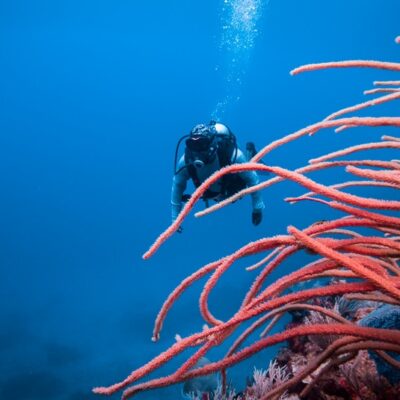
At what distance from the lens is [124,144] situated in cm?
11338

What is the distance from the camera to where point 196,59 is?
94125 millimetres

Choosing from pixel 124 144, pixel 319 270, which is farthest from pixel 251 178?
pixel 124 144

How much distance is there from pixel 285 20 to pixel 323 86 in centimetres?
3249

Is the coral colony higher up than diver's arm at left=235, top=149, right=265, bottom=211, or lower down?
lower down

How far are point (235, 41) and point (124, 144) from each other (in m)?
45.5

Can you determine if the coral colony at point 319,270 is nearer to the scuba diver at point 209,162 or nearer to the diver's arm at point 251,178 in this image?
the scuba diver at point 209,162

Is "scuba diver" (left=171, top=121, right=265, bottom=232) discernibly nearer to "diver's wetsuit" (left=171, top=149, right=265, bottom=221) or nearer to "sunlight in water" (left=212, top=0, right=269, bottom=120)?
"diver's wetsuit" (left=171, top=149, right=265, bottom=221)

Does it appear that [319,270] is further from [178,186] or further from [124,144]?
[124,144]

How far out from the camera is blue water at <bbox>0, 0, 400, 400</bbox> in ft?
73.9

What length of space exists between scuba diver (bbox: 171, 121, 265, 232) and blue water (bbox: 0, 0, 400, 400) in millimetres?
9992

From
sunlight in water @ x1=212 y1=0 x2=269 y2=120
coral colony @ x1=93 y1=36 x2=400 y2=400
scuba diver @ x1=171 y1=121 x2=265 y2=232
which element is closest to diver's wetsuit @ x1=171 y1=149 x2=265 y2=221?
scuba diver @ x1=171 y1=121 x2=265 y2=232

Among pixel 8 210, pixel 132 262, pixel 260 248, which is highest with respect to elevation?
pixel 8 210

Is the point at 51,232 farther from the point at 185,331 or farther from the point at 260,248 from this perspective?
the point at 260,248

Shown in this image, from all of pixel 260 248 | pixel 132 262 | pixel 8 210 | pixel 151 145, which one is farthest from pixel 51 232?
pixel 260 248
